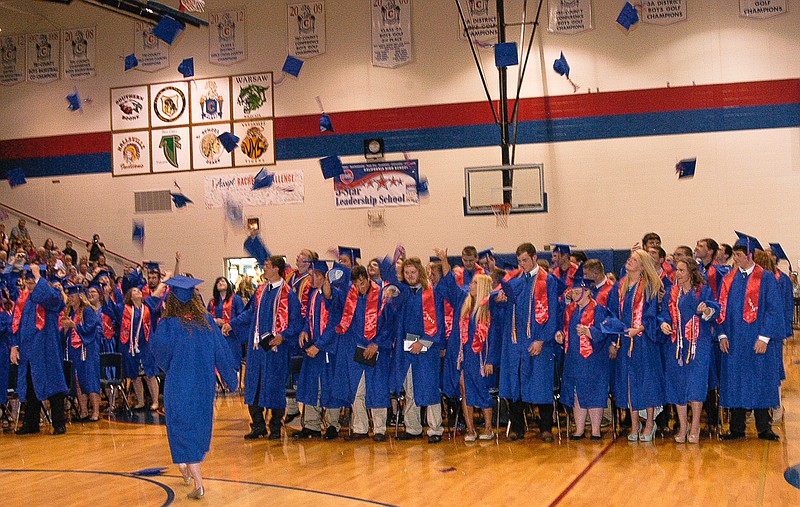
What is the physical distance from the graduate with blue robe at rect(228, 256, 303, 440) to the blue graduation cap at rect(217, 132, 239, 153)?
10.2 m

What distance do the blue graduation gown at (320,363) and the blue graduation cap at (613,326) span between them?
8.84 feet

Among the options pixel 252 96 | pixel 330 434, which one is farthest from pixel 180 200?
pixel 330 434

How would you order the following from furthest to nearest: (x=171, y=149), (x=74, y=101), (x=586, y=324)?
(x=74, y=101)
(x=171, y=149)
(x=586, y=324)

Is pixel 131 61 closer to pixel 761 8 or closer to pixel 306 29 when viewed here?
pixel 306 29

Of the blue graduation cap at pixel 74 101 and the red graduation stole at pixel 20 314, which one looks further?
the blue graduation cap at pixel 74 101

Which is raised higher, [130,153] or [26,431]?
[130,153]

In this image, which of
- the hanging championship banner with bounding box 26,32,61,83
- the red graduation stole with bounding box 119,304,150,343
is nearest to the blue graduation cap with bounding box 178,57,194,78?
the hanging championship banner with bounding box 26,32,61,83

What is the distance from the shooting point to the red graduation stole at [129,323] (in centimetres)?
1201

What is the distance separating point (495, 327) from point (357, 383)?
1.49m

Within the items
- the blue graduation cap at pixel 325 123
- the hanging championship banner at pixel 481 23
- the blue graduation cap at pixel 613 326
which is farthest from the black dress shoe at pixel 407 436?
the hanging championship banner at pixel 481 23

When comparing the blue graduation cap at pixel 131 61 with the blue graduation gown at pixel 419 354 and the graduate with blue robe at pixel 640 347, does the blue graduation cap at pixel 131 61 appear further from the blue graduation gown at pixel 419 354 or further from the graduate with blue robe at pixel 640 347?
the graduate with blue robe at pixel 640 347

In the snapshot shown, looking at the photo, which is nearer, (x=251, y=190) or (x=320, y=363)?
(x=320, y=363)

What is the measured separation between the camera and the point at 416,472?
7414 mm

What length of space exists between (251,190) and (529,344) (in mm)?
12249
